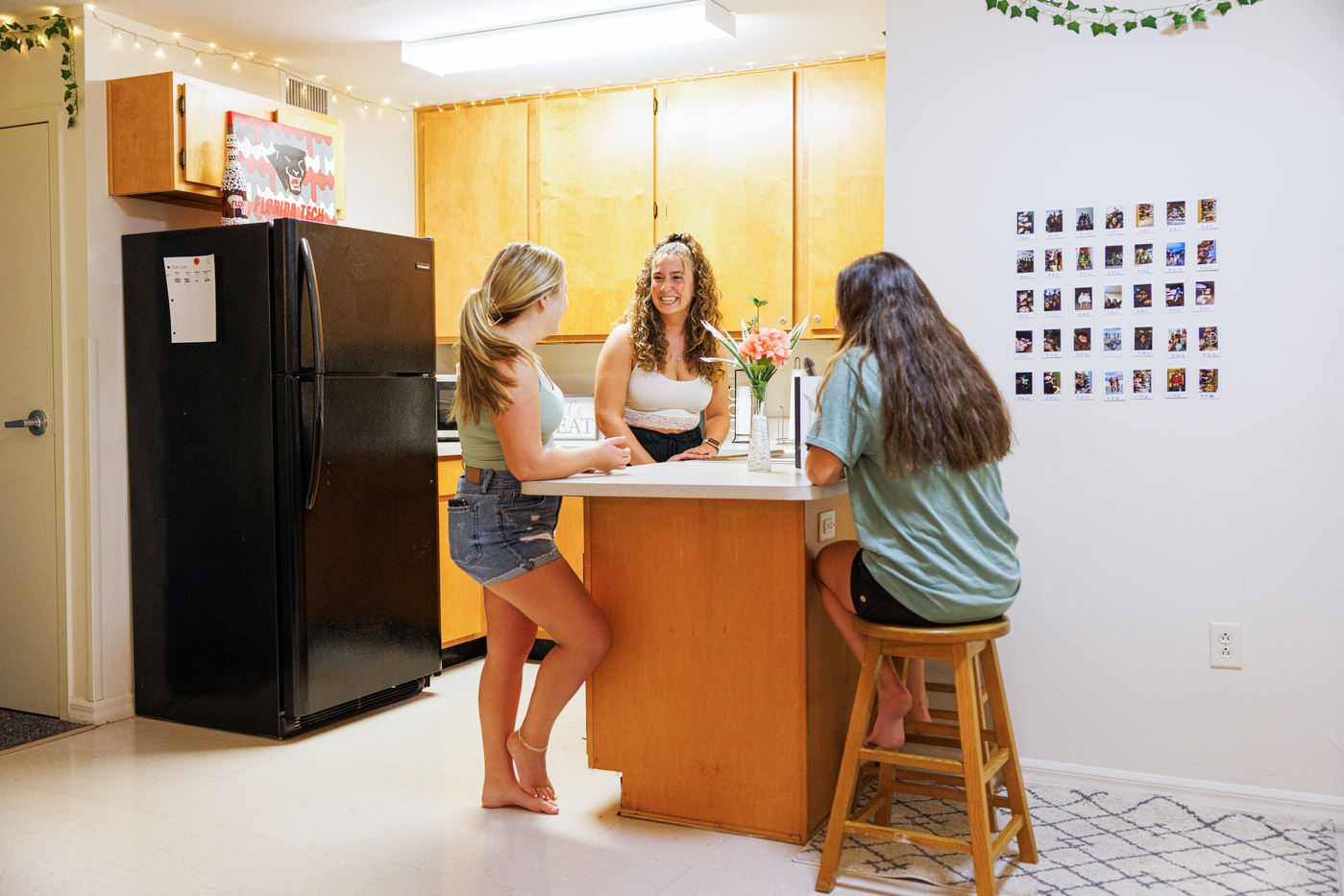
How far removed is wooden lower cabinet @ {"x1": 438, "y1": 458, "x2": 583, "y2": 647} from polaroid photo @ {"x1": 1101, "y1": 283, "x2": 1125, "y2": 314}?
213cm

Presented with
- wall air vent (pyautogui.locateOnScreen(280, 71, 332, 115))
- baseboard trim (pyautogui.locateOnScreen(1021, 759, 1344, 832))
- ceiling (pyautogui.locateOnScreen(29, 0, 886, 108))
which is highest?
ceiling (pyautogui.locateOnScreen(29, 0, 886, 108))

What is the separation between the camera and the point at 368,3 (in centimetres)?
347

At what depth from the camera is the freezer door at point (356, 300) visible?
325cm

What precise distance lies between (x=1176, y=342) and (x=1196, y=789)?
1.14 meters

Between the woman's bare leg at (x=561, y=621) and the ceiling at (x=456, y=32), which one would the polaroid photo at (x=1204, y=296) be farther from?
the woman's bare leg at (x=561, y=621)

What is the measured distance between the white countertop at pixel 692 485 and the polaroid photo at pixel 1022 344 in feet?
2.34

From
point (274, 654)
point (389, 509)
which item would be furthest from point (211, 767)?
point (389, 509)

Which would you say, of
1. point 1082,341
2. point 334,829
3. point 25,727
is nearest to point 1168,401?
→ point 1082,341

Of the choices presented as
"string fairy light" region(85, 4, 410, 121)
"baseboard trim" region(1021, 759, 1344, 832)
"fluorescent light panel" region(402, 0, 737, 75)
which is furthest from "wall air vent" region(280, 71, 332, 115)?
"baseboard trim" region(1021, 759, 1344, 832)

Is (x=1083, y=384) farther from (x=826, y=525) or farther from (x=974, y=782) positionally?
(x=974, y=782)

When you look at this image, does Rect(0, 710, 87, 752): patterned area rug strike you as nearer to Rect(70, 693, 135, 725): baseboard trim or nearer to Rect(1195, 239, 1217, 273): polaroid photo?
Rect(70, 693, 135, 725): baseboard trim

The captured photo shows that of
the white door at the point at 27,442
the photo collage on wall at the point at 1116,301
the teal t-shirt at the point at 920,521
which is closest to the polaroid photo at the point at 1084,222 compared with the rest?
the photo collage on wall at the point at 1116,301

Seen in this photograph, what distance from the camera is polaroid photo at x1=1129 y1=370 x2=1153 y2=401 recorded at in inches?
105

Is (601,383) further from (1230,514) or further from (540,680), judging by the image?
(1230,514)
